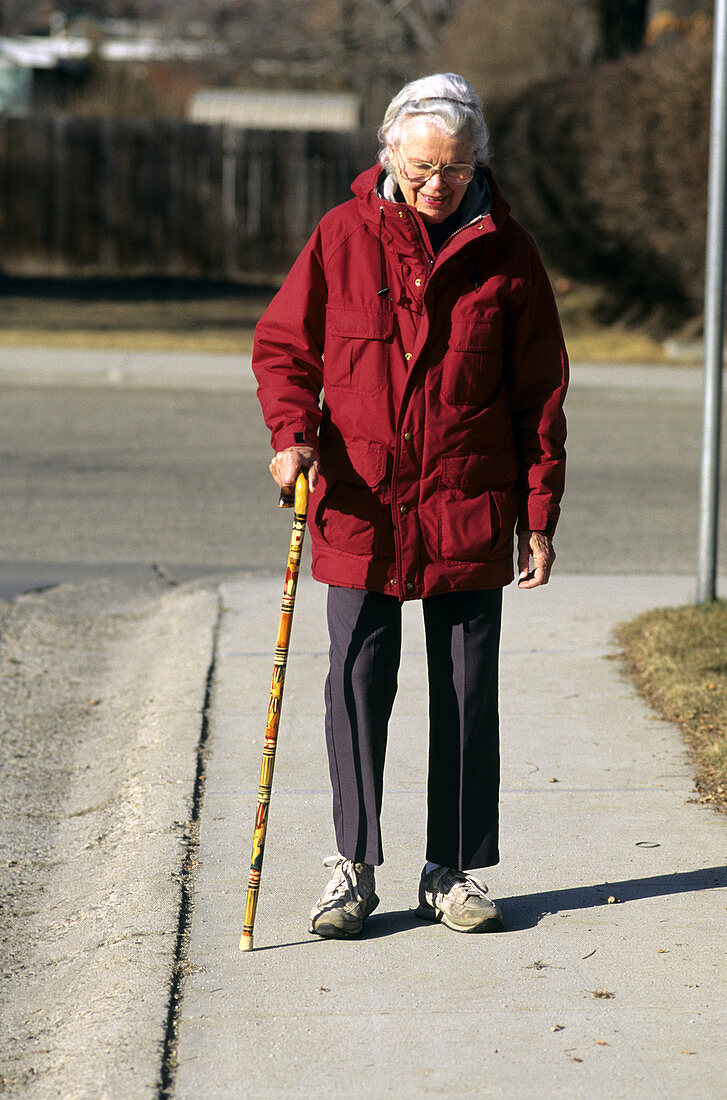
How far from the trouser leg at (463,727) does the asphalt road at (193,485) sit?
12.8ft

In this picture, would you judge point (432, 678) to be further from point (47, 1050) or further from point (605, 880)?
point (47, 1050)

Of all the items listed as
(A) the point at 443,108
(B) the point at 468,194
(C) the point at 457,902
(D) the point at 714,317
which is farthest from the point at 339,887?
(D) the point at 714,317

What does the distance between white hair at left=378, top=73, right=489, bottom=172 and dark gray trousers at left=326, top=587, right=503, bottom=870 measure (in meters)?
1.02

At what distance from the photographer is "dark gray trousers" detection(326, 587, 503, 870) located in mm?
3305

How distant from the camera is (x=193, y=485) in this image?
9562 millimetres

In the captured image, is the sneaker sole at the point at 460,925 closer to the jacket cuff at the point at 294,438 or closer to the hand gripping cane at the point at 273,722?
the hand gripping cane at the point at 273,722

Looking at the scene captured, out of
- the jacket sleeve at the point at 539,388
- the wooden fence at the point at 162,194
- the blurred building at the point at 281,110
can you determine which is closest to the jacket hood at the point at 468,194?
the jacket sleeve at the point at 539,388

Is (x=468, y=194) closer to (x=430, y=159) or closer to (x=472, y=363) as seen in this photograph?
(x=430, y=159)

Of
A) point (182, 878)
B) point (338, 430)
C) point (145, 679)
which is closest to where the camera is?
point (338, 430)

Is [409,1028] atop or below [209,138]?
below

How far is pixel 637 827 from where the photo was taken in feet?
13.1

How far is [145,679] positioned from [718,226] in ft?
9.93

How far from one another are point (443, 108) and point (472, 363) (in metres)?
0.55

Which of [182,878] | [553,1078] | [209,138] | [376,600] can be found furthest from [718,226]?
[209,138]
